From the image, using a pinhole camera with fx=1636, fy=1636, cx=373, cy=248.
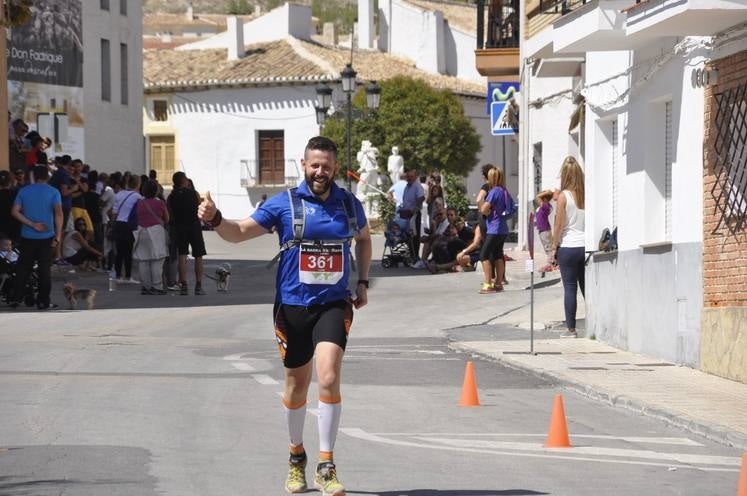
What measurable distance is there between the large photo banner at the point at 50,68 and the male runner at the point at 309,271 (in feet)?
130

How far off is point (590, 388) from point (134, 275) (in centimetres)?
1657

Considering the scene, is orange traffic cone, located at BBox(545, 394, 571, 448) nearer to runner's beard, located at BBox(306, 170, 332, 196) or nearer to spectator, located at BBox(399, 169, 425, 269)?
runner's beard, located at BBox(306, 170, 332, 196)

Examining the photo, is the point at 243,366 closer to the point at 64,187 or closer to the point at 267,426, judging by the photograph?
the point at 267,426

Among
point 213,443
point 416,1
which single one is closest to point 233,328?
point 213,443

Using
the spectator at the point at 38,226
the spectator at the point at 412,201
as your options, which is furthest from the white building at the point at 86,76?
the spectator at the point at 38,226

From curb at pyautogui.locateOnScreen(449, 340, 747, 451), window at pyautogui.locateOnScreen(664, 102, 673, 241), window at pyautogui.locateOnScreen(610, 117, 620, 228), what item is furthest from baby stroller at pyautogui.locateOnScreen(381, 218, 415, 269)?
curb at pyautogui.locateOnScreen(449, 340, 747, 451)

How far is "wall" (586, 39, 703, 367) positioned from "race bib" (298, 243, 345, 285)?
7.60m

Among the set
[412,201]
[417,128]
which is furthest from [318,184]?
[417,128]

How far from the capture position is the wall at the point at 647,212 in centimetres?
1584

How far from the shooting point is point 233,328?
2070 cm

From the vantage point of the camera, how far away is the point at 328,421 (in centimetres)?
848

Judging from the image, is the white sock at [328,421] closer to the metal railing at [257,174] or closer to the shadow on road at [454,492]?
the shadow on road at [454,492]

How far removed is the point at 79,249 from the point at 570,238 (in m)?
12.5

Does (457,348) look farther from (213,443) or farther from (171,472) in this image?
(171,472)
